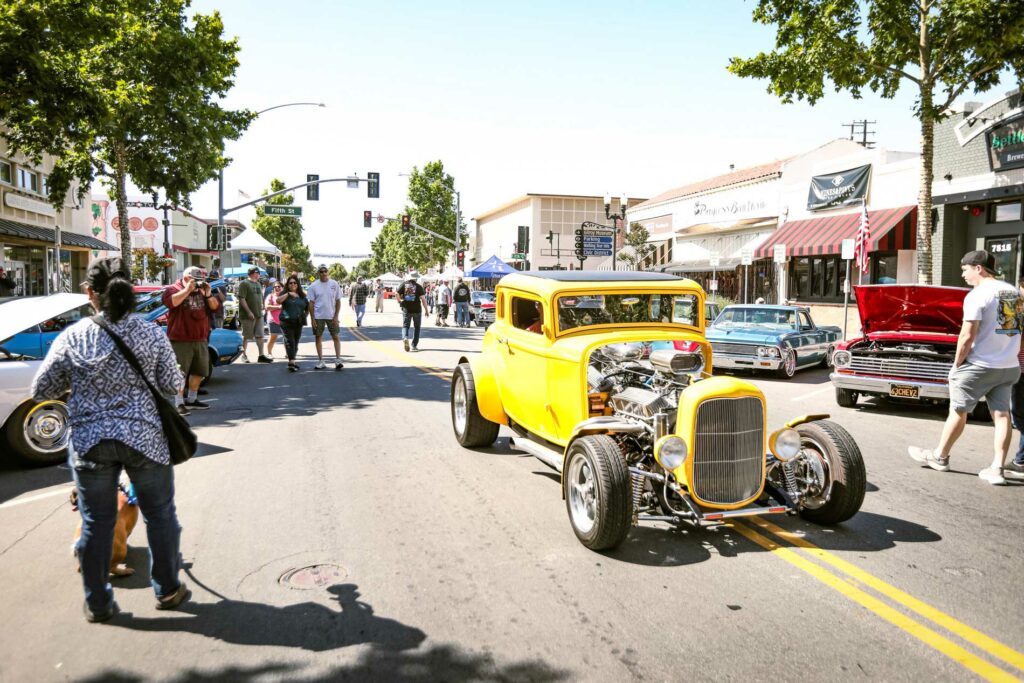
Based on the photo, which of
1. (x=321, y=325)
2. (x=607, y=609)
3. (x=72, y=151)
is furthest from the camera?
(x=72, y=151)

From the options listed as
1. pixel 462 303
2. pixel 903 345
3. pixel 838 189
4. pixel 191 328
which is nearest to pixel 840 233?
pixel 838 189

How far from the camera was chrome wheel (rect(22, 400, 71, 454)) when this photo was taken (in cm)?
670

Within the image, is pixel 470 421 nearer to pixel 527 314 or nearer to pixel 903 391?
pixel 527 314

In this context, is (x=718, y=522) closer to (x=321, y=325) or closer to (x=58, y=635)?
(x=58, y=635)

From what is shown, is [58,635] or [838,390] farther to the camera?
[838,390]

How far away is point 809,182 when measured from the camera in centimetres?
2748

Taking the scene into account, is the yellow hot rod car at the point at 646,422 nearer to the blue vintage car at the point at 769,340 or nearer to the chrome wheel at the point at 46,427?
the chrome wheel at the point at 46,427

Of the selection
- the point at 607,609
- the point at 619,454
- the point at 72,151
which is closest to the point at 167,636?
the point at 607,609

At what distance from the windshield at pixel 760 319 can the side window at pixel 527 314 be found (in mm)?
9137

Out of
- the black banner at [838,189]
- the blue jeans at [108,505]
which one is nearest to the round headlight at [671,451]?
the blue jeans at [108,505]

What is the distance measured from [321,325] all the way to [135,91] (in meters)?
9.70

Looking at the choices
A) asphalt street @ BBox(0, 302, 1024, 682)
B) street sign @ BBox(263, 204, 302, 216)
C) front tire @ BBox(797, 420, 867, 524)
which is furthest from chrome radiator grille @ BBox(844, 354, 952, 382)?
street sign @ BBox(263, 204, 302, 216)

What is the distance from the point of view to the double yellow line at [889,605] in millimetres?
3287

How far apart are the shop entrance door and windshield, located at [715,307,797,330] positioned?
7884 millimetres
